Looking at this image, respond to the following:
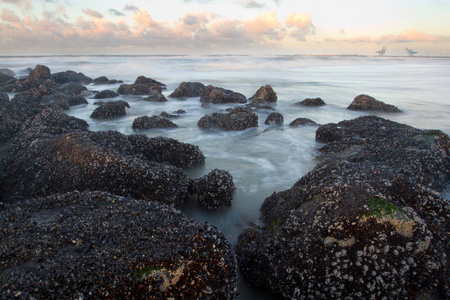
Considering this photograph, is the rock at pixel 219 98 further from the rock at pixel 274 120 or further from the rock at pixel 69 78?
the rock at pixel 69 78

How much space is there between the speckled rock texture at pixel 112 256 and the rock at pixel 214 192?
1.26 metres

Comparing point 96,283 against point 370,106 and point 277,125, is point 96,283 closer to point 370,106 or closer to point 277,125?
point 277,125

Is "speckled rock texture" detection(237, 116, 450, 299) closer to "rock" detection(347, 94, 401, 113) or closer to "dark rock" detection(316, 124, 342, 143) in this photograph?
"dark rock" detection(316, 124, 342, 143)

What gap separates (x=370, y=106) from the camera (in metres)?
12.2

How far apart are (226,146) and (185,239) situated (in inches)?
201

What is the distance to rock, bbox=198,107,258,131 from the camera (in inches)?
356

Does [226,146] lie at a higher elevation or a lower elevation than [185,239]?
lower

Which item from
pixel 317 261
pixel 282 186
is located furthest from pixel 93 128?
pixel 317 261

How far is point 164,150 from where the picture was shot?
19.0 ft

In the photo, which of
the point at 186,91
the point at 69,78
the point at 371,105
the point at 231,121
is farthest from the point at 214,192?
the point at 69,78

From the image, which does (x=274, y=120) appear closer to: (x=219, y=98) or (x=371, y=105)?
(x=219, y=98)

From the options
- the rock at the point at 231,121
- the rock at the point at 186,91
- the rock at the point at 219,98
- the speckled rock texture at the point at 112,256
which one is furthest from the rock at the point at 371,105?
the speckled rock texture at the point at 112,256

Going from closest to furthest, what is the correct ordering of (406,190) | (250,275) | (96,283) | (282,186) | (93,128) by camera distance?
1. (96,283)
2. (250,275)
3. (406,190)
4. (282,186)
5. (93,128)

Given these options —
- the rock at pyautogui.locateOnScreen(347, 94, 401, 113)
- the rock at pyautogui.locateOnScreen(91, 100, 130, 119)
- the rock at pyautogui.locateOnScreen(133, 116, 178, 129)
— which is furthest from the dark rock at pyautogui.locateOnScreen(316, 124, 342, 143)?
the rock at pyautogui.locateOnScreen(91, 100, 130, 119)
